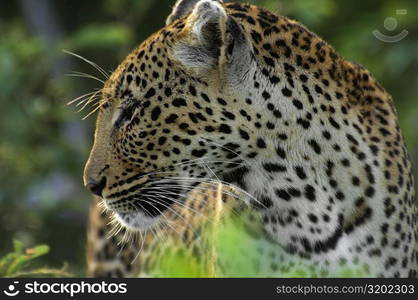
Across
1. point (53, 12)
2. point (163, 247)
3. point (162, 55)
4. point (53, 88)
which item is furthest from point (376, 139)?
point (53, 12)

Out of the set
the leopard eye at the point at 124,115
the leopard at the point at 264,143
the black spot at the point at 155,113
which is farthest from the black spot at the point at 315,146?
the leopard eye at the point at 124,115

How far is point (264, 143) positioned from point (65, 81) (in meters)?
9.55

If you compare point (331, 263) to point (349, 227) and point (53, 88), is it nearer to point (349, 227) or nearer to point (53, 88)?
point (349, 227)

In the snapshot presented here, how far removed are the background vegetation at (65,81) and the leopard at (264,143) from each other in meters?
4.97

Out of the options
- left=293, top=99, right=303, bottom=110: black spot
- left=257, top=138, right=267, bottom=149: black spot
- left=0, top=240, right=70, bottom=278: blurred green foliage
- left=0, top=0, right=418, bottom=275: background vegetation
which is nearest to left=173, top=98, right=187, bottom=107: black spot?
left=257, top=138, right=267, bottom=149: black spot

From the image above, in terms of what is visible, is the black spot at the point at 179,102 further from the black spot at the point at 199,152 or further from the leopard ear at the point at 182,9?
the leopard ear at the point at 182,9

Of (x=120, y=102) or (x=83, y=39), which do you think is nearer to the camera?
(x=120, y=102)

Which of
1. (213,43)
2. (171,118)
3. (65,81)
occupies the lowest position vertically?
(171,118)

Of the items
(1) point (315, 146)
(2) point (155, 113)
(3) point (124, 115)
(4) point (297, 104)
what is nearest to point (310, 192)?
(1) point (315, 146)

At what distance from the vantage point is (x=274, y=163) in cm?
571

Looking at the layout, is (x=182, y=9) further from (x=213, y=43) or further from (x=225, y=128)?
(x=225, y=128)

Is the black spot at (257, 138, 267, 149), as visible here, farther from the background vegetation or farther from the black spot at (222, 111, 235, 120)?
the background vegetation

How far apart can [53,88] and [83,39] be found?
2.73m

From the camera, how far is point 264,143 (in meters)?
5.68
